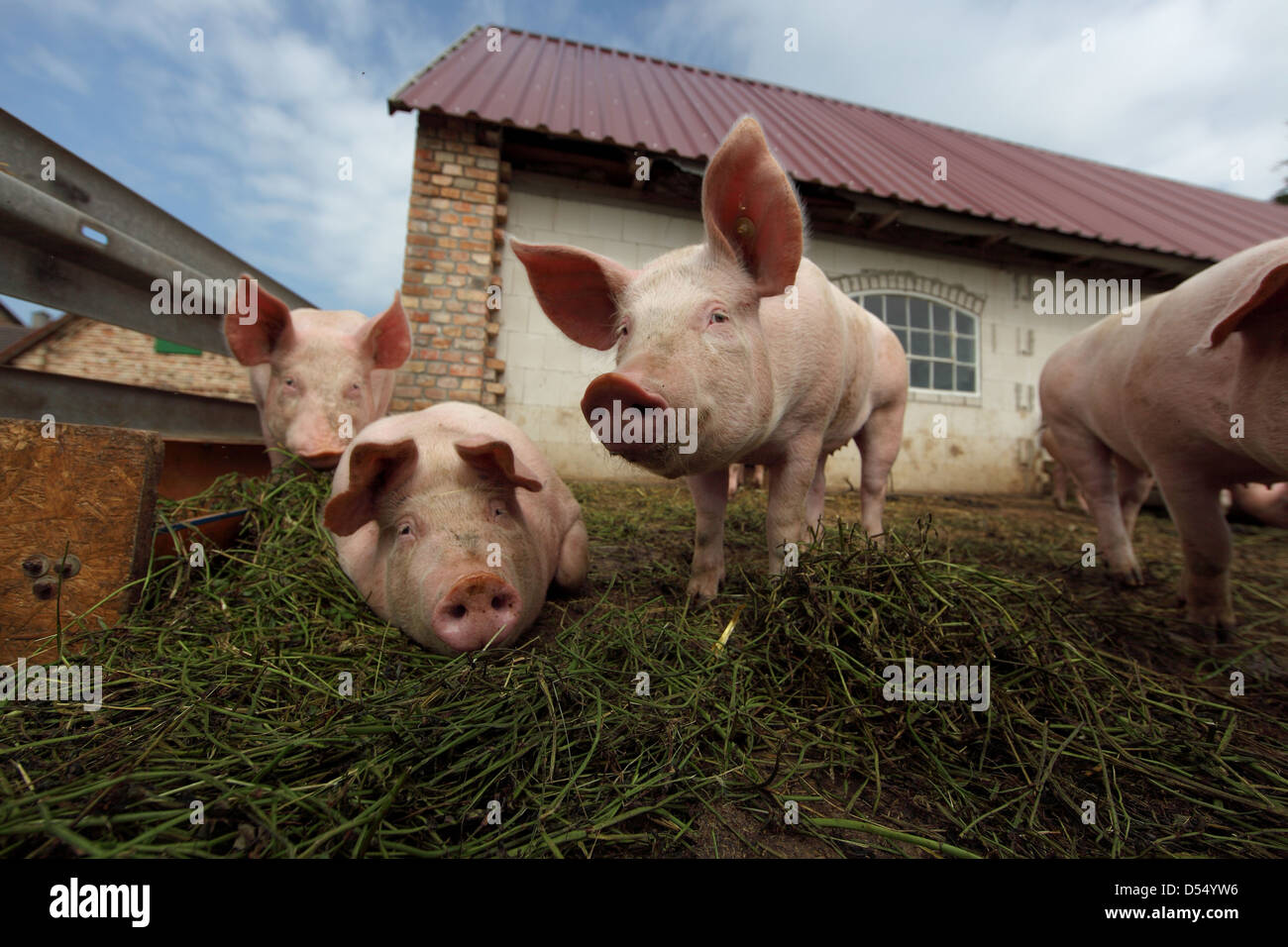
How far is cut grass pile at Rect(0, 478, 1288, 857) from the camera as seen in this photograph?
134 centimetres

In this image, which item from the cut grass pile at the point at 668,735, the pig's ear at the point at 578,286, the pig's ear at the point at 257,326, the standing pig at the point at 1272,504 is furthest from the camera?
the pig's ear at the point at 257,326

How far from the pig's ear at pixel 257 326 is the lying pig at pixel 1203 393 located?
4615 millimetres

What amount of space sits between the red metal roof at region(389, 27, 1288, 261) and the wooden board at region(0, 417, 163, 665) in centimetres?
623

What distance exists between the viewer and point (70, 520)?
7.16ft

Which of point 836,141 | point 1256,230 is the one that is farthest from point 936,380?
point 1256,230

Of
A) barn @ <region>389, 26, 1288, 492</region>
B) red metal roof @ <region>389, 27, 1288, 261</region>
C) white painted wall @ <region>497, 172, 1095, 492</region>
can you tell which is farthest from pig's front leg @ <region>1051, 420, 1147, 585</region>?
red metal roof @ <region>389, 27, 1288, 261</region>

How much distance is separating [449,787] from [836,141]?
1206 cm

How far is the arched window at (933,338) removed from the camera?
31.4 ft

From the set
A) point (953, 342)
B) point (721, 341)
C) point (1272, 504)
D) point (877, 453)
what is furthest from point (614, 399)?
point (953, 342)

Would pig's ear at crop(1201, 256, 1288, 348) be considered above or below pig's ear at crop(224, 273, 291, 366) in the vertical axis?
below

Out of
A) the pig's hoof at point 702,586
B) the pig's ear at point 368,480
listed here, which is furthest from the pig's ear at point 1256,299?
the pig's ear at point 368,480

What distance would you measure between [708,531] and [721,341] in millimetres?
1034

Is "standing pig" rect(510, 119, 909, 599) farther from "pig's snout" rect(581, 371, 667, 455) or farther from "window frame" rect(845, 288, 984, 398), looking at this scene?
"window frame" rect(845, 288, 984, 398)

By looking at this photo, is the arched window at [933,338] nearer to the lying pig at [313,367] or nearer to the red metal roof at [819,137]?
the red metal roof at [819,137]
